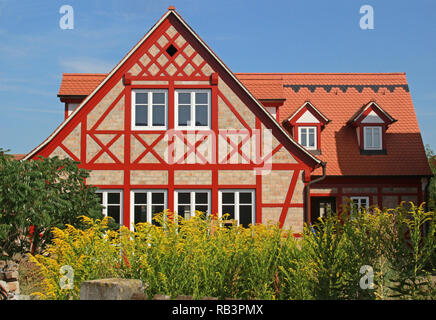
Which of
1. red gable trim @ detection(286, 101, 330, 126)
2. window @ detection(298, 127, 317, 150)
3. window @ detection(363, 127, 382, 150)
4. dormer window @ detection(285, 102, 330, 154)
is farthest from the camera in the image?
window @ detection(363, 127, 382, 150)

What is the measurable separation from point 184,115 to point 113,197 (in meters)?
3.64

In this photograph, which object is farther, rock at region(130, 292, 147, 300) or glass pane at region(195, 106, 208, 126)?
glass pane at region(195, 106, 208, 126)

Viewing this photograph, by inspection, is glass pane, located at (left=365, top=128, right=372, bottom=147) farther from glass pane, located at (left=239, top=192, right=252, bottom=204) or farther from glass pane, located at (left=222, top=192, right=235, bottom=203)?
glass pane, located at (left=222, top=192, right=235, bottom=203)

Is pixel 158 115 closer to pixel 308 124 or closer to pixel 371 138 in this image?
pixel 308 124

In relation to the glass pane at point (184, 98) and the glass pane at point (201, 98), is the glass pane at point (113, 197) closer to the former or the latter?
the glass pane at point (184, 98)

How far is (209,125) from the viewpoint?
50.8 feet

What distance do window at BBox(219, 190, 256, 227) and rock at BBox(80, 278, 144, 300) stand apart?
31.7 ft

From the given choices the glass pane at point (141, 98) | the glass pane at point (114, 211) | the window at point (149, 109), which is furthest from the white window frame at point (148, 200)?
the glass pane at point (141, 98)

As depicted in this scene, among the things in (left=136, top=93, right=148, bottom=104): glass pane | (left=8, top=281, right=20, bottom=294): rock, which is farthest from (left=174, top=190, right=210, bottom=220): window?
(left=8, top=281, right=20, bottom=294): rock

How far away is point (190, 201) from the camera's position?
605 inches

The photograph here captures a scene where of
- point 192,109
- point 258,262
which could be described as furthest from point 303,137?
point 258,262

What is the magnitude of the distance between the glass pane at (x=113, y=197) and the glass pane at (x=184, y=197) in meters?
2.00

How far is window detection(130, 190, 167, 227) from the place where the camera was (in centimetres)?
1529
